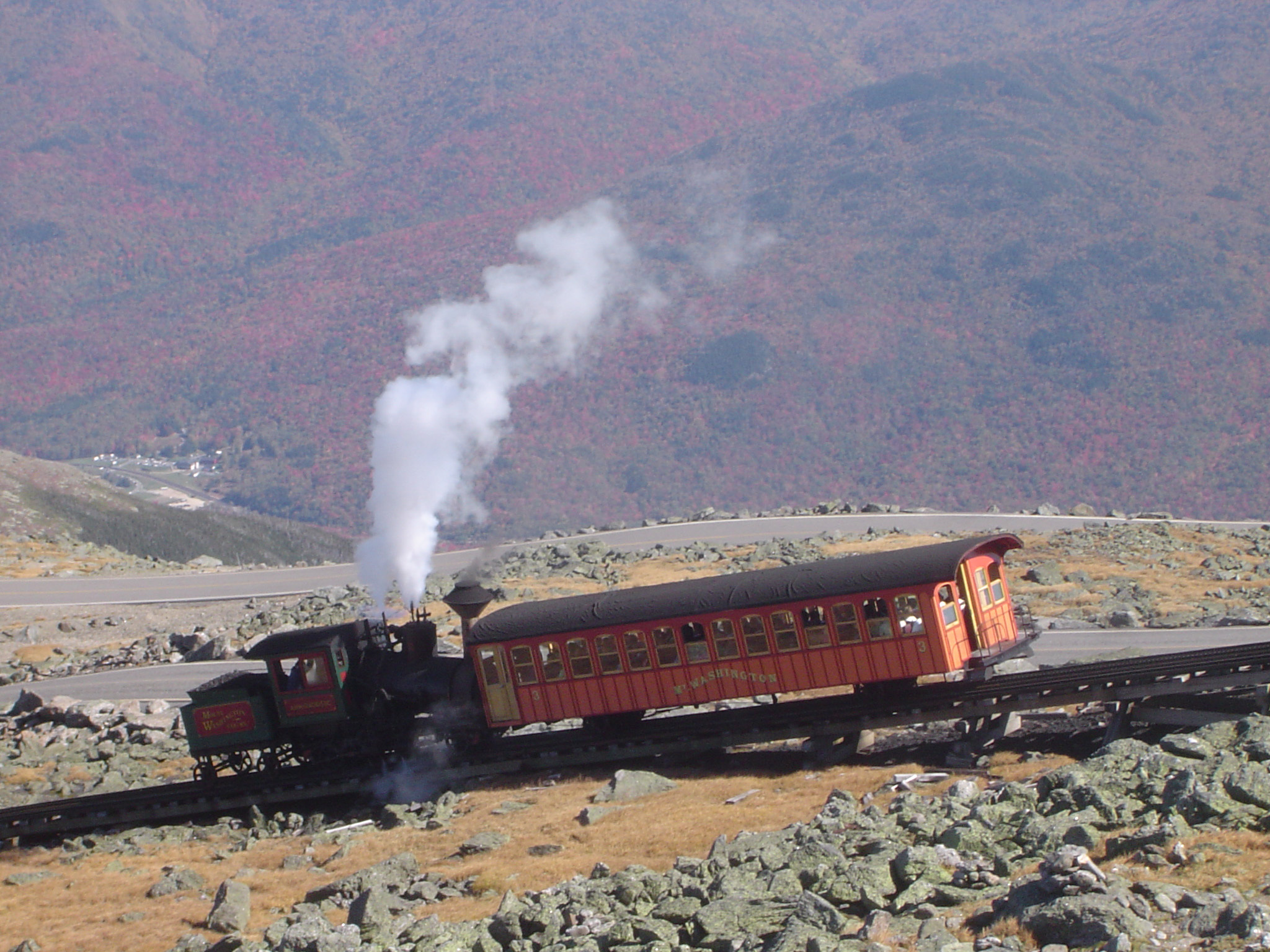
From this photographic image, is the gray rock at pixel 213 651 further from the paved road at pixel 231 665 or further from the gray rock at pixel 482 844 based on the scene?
the gray rock at pixel 482 844

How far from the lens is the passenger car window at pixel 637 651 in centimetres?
2817

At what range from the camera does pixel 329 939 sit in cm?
1833

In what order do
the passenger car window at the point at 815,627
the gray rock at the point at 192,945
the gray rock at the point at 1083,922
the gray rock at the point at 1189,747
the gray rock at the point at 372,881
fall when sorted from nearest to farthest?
the gray rock at the point at 1083,922, the gray rock at the point at 192,945, the gray rock at the point at 1189,747, the gray rock at the point at 372,881, the passenger car window at the point at 815,627

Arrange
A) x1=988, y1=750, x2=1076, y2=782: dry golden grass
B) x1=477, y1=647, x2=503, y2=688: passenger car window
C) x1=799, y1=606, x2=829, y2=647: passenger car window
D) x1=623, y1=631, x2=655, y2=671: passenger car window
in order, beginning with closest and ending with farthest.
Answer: x1=988, y1=750, x2=1076, y2=782: dry golden grass → x1=799, y1=606, x2=829, y2=647: passenger car window → x1=623, y1=631, x2=655, y2=671: passenger car window → x1=477, y1=647, x2=503, y2=688: passenger car window

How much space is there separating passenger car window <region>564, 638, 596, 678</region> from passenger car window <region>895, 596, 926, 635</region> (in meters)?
7.03

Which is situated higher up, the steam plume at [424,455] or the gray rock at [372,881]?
the steam plume at [424,455]

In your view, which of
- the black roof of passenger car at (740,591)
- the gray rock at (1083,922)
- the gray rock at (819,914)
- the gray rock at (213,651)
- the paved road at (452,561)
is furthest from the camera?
the paved road at (452,561)

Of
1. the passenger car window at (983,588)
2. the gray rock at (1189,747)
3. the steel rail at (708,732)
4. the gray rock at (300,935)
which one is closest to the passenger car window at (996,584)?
the passenger car window at (983,588)

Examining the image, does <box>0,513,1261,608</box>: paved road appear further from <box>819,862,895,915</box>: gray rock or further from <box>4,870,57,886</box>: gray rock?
<box>819,862,895,915</box>: gray rock

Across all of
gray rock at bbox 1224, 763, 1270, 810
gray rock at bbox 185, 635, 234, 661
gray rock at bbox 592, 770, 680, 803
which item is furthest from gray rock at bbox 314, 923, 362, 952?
gray rock at bbox 185, 635, 234, 661

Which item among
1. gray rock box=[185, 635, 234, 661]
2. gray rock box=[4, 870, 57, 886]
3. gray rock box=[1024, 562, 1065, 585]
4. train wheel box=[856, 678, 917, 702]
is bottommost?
gray rock box=[4, 870, 57, 886]

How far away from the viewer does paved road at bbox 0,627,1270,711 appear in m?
37.1

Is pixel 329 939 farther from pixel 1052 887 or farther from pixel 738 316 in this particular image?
pixel 738 316

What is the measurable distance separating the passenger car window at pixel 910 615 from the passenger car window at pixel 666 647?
4.91 metres
